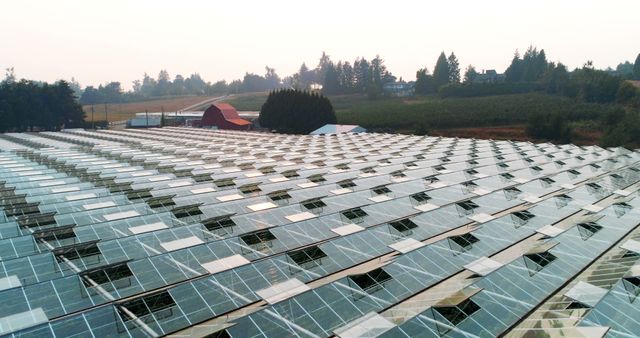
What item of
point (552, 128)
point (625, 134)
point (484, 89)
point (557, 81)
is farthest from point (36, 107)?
point (557, 81)

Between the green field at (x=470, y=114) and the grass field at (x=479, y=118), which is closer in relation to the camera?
the grass field at (x=479, y=118)

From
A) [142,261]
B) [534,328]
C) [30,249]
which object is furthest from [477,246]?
[30,249]

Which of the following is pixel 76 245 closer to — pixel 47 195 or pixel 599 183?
pixel 47 195

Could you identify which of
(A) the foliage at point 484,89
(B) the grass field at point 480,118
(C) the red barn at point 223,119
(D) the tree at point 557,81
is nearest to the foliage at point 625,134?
(B) the grass field at point 480,118

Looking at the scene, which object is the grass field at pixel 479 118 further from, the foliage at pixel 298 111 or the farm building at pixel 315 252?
the farm building at pixel 315 252

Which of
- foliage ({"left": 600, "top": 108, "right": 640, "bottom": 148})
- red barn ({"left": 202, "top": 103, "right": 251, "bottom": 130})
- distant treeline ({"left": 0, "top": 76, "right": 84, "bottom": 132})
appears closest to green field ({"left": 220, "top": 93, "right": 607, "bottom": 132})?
foliage ({"left": 600, "top": 108, "right": 640, "bottom": 148})

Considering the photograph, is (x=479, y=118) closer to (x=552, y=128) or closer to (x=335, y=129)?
(x=552, y=128)
